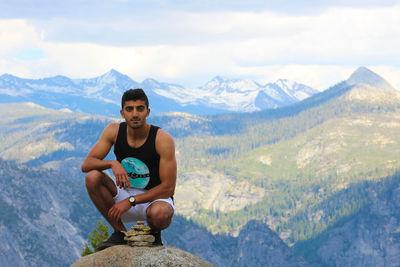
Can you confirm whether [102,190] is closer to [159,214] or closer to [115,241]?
[115,241]

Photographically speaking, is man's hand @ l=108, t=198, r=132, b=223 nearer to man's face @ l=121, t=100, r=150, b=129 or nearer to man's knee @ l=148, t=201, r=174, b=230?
man's knee @ l=148, t=201, r=174, b=230

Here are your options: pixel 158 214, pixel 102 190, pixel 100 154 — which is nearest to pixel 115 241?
pixel 102 190

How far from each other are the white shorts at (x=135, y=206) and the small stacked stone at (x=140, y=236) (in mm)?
366

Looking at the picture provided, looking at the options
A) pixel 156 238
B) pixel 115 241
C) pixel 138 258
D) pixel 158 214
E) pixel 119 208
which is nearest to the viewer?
pixel 138 258

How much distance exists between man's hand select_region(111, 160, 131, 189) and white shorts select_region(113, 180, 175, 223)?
899 millimetres

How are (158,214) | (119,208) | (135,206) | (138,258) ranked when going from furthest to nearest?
1. (135,206)
2. (119,208)
3. (158,214)
4. (138,258)

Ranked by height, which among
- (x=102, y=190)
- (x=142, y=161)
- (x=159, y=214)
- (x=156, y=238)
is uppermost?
(x=142, y=161)

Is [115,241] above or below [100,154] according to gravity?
below

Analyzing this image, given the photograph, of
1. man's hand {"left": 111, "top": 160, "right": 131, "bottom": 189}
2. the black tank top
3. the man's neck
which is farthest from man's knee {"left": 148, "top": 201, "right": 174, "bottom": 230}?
the man's neck

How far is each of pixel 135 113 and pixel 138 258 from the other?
447cm

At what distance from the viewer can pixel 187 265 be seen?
62.4 feet

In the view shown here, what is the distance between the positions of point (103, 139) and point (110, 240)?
129 inches

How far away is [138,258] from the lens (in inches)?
760

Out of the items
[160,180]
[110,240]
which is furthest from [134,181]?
[110,240]
